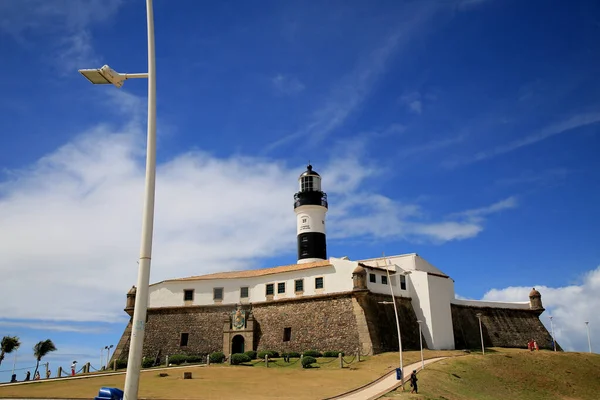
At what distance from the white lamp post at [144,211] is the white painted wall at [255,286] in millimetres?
34996

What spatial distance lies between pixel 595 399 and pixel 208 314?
33.1 m

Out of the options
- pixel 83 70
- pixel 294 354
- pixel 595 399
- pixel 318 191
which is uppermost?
pixel 318 191

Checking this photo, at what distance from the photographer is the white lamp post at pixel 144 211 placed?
29.9ft

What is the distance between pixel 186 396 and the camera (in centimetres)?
2547

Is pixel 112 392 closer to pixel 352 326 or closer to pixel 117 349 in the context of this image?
pixel 352 326

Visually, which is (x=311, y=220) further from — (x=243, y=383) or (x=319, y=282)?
(x=243, y=383)

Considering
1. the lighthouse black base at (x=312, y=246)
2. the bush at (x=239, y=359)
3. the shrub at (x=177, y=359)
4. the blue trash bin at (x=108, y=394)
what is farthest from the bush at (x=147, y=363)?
the blue trash bin at (x=108, y=394)

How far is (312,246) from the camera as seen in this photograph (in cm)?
5294

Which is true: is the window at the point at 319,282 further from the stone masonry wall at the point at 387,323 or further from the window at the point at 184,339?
the window at the point at 184,339

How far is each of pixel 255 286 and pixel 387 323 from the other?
1345 cm

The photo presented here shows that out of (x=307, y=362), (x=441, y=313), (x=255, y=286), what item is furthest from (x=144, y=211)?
(x=441, y=313)

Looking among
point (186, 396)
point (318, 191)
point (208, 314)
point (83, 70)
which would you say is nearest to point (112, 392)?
point (83, 70)

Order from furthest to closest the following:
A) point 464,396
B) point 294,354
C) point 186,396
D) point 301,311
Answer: point 301,311 < point 294,354 < point 464,396 < point 186,396

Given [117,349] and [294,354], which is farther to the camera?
[117,349]
